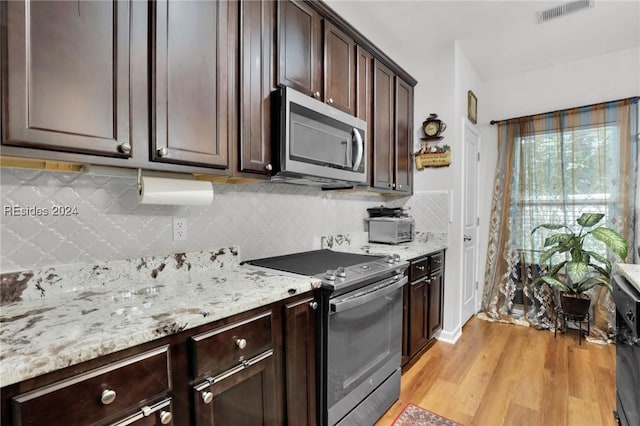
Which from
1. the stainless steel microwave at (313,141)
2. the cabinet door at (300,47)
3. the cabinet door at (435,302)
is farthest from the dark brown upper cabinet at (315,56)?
the cabinet door at (435,302)

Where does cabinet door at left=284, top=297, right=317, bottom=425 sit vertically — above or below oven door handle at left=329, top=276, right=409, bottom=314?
below

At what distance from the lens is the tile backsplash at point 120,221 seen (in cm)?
106

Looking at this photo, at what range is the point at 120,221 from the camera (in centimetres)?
129

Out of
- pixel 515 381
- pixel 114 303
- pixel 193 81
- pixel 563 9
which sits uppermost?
pixel 563 9

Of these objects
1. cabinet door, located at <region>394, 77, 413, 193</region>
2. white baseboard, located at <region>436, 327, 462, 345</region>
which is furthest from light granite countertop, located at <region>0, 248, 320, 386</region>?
white baseboard, located at <region>436, 327, 462, 345</region>

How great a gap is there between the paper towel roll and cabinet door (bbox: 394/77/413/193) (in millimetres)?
1804

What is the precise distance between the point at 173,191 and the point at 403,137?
7.19 feet

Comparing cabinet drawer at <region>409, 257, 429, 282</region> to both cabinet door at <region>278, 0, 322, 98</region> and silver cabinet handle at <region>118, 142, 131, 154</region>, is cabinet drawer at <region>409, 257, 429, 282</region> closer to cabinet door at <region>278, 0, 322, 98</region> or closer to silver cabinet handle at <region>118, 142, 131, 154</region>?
cabinet door at <region>278, 0, 322, 98</region>

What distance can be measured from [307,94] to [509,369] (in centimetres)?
249

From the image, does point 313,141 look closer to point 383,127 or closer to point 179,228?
point 179,228

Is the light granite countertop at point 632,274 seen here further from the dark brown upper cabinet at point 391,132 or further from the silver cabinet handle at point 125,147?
the silver cabinet handle at point 125,147

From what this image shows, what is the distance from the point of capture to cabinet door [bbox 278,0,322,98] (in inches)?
63.4

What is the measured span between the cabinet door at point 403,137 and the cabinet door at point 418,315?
0.88 m

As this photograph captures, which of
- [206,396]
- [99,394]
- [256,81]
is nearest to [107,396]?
[99,394]
